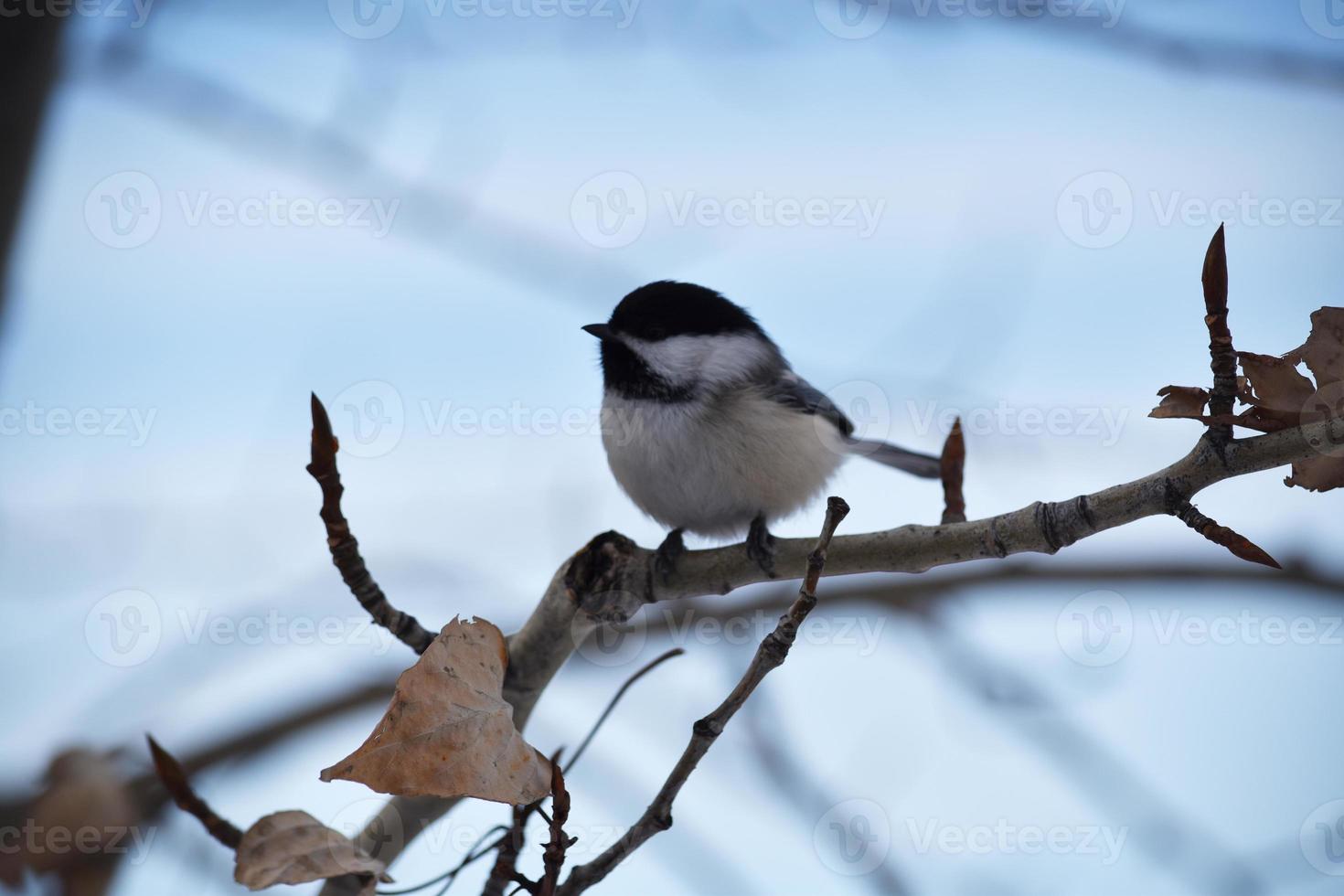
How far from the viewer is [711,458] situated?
6.92ft

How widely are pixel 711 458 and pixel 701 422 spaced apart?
8 cm

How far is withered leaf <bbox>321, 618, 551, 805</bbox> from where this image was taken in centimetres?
102

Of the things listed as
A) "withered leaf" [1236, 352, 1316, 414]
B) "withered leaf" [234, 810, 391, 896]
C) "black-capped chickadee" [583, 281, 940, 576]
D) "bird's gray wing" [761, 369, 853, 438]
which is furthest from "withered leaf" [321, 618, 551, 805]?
"bird's gray wing" [761, 369, 853, 438]

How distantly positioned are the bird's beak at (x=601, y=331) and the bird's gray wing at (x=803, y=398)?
35 centimetres

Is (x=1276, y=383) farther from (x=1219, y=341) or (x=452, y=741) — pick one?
(x=452, y=741)

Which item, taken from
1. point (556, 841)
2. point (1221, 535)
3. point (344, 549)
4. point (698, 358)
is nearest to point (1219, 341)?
point (1221, 535)

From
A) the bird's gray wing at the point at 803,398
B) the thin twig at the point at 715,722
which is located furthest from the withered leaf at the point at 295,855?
the bird's gray wing at the point at 803,398

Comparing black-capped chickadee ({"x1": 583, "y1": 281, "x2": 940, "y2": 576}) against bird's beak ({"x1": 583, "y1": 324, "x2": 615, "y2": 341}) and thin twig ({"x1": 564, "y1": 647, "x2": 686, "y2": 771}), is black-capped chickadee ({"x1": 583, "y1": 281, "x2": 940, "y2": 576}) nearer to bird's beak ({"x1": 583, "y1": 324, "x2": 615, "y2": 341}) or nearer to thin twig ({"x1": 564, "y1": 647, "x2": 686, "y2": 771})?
bird's beak ({"x1": 583, "y1": 324, "x2": 615, "y2": 341})

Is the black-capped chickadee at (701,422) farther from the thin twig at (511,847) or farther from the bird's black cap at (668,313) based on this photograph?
the thin twig at (511,847)

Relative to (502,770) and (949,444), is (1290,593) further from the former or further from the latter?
(502,770)

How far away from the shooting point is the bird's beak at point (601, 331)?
7.22ft

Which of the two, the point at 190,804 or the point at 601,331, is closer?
the point at 190,804

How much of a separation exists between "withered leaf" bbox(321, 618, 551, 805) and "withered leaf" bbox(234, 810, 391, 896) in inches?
6.4

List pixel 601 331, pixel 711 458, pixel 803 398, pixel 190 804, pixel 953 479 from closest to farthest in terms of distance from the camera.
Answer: pixel 190 804 → pixel 953 479 → pixel 711 458 → pixel 601 331 → pixel 803 398
